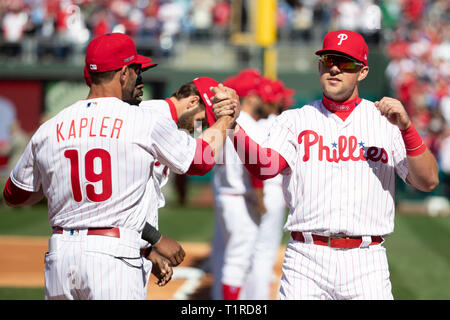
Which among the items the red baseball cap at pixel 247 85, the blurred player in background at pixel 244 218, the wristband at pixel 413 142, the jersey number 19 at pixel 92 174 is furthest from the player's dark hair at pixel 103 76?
the red baseball cap at pixel 247 85

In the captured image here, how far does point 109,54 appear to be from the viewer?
3.40 metres

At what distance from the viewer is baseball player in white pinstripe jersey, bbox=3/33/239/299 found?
10.6 ft

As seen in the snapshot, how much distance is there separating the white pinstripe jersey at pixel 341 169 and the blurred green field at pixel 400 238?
3956mm

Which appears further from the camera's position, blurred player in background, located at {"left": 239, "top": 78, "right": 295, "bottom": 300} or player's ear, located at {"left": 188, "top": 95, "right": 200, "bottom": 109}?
blurred player in background, located at {"left": 239, "top": 78, "right": 295, "bottom": 300}

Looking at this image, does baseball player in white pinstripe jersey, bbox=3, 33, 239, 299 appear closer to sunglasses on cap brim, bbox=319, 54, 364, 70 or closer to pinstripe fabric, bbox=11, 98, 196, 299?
pinstripe fabric, bbox=11, 98, 196, 299

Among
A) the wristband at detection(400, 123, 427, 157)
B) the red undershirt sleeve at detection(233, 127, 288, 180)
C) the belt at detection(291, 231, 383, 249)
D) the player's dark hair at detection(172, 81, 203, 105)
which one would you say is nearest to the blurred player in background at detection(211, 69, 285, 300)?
the player's dark hair at detection(172, 81, 203, 105)

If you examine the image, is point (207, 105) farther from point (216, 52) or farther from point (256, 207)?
point (216, 52)

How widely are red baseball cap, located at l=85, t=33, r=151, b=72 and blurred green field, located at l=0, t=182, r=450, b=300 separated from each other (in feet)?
15.2

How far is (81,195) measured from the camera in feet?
10.7

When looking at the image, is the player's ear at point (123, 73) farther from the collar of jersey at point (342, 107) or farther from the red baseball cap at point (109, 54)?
the collar of jersey at point (342, 107)

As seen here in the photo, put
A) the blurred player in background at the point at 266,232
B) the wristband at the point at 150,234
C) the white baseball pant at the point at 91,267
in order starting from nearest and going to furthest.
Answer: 1. the white baseball pant at the point at 91,267
2. the wristband at the point at 150,234
3. the blurred player in background at the point at 266,232

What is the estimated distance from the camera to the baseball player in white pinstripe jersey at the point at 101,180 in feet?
10.6

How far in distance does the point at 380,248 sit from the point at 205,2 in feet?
63.8

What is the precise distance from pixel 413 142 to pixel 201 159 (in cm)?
120
